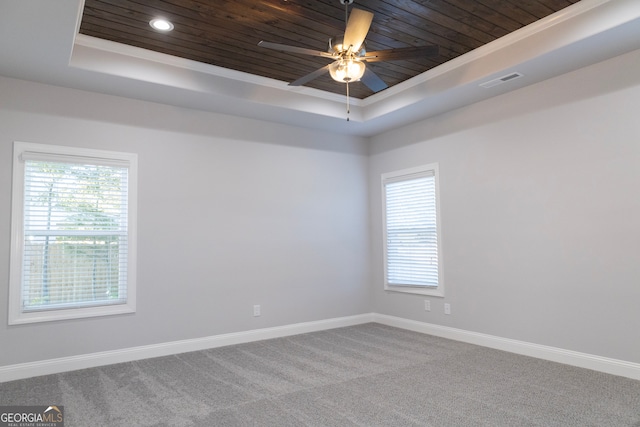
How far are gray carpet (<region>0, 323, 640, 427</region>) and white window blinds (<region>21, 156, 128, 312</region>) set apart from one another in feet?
2.46

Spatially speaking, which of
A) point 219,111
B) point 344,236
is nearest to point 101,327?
point 219,111

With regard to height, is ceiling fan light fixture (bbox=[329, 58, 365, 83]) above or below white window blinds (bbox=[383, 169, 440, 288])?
above

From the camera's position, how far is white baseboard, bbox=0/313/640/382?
3.68m

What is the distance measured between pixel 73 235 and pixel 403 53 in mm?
3475

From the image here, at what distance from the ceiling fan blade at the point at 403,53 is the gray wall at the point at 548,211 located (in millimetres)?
1885

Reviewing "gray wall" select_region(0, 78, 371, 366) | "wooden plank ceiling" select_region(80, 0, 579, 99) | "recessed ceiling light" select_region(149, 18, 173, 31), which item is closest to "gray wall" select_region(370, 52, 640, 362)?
"wooden plank ceiling" select_region(80, 0, 579, 99)

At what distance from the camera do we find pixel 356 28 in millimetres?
2814

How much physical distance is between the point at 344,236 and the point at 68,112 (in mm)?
3641

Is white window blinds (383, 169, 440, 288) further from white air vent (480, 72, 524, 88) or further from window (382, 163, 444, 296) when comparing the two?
white air vent (480, 72, 524, 88)

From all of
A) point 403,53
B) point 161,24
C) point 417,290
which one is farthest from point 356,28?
point 417,290

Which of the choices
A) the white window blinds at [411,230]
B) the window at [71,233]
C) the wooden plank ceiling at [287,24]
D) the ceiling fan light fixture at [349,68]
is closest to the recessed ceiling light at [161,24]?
the wooden plank ceiling at [287,24]

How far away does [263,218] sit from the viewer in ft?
17.4

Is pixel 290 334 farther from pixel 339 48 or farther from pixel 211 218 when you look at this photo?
pixel 339 48

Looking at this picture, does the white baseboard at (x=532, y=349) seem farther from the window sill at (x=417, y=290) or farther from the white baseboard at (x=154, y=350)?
the white baseboard at (x=154, y=350)
